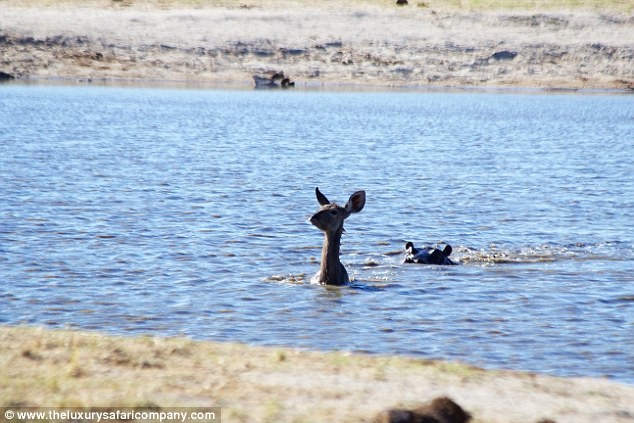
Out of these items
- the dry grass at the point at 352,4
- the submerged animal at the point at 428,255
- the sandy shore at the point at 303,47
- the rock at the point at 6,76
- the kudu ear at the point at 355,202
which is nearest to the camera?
the kudu ear at the point at 355,202

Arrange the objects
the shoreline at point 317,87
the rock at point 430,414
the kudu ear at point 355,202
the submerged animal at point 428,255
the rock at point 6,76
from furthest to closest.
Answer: the rock at point 6,76
the shoreline at point 317,87
the submerged animal at point 428,255
the kudu ear at point 355,202
the rock at point 430,414

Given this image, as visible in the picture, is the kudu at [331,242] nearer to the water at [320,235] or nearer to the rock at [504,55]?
the water at [320,235]

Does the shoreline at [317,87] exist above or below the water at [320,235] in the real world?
below

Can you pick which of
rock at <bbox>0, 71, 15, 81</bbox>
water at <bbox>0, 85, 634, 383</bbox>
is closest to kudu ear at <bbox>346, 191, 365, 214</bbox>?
water at <bbox>0, 85, 634, 383</bbox>

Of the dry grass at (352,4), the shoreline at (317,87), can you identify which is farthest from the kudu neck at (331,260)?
the dry grass at (352,4)

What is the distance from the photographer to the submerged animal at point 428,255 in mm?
13810

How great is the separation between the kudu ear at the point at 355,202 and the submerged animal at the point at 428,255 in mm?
1269

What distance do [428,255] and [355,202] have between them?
4.82 ft

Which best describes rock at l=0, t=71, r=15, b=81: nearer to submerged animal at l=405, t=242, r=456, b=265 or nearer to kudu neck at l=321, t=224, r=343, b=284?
submerged animal at l=405, t=242, r=456, b=265

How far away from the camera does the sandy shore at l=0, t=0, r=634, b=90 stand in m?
47.2

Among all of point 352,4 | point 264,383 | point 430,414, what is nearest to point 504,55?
point 352,4

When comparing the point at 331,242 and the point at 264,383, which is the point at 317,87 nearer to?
the point at 331,242

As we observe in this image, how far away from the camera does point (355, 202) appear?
42.1ft

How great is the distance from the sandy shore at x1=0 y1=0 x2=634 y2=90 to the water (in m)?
12.5
